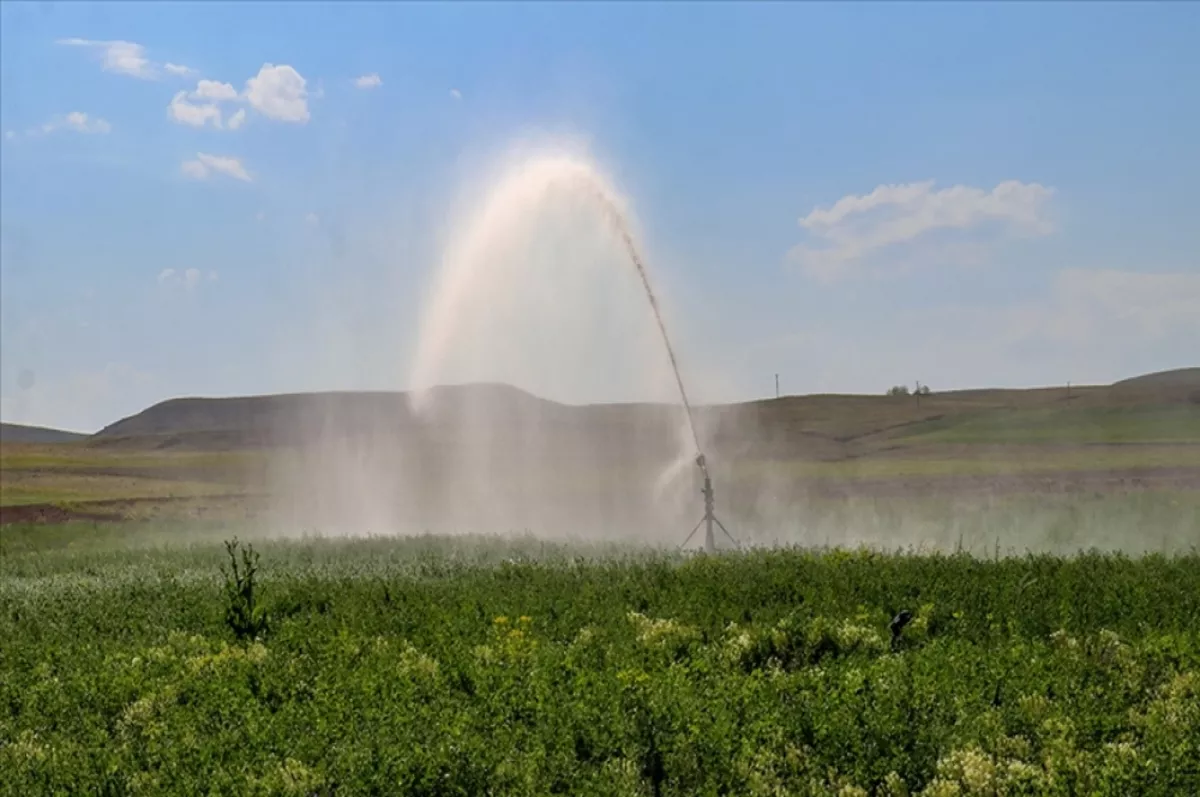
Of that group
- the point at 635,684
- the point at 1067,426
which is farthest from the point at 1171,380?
the point at 635,684

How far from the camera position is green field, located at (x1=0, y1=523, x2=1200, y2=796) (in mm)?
9031

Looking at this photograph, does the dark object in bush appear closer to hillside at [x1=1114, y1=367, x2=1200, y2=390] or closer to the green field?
the green field

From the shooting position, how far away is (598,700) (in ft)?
35.1

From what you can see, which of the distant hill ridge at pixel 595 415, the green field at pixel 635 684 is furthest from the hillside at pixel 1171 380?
the green field at pixel 635 684

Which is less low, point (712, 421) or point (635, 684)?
point (712, 421)

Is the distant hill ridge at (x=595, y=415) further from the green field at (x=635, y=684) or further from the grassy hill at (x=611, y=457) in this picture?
the green field at (x=635, y=684)

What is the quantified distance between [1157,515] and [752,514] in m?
13.1

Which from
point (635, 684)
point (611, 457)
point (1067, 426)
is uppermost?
point (1067, 426)

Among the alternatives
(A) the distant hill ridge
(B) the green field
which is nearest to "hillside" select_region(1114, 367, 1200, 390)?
(A) the distant hill ridge

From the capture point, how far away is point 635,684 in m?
11.2

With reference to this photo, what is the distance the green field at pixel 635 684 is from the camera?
9.03 m

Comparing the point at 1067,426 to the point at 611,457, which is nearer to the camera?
the point at 611,457

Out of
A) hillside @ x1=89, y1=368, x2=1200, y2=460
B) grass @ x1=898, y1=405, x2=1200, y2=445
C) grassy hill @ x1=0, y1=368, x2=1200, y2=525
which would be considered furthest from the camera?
grass @ x1=898, y1=405, x2=1200, y2=445

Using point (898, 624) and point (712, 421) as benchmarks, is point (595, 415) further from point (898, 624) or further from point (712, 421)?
point (898, 624)
